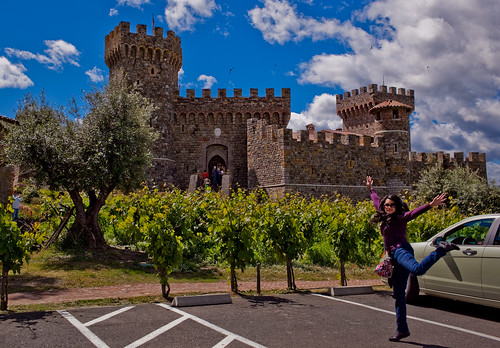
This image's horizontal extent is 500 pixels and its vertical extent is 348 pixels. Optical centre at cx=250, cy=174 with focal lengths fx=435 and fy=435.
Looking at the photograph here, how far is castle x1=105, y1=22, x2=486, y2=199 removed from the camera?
26172 mm

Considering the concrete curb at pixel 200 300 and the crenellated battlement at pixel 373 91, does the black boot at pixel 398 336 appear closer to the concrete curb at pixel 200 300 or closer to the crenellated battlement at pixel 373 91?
Answer: the concrete curb at pixel 200 300

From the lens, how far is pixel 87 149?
14539 millimetres

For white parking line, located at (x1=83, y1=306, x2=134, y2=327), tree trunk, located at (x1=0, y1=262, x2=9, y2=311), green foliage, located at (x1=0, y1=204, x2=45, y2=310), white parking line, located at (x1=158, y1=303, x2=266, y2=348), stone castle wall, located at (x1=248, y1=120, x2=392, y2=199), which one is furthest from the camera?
stone castle wall, located at (x1=248, y1=120, x2=392, y2=199)

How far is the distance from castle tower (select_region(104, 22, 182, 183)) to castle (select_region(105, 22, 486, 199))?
0.21 ft

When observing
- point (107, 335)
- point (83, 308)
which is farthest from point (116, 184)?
point (107, 335)

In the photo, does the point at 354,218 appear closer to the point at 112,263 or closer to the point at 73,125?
the point at 112,263

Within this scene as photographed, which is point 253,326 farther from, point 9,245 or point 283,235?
point 9,245

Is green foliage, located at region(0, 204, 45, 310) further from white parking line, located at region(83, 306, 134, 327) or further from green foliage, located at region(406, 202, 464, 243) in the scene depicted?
green foliage, located at region(406, 202, 464, 243)

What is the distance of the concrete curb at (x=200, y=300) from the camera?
779cm

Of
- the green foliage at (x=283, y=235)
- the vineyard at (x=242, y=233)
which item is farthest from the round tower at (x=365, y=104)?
the green foliage at (x=283, y=235)

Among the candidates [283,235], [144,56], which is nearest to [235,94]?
[144,56]

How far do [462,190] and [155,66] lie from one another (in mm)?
21124

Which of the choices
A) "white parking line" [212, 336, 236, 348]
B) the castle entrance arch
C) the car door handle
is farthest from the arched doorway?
"white parking line" [212, 336, 236, 348]

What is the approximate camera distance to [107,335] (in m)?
5.87
